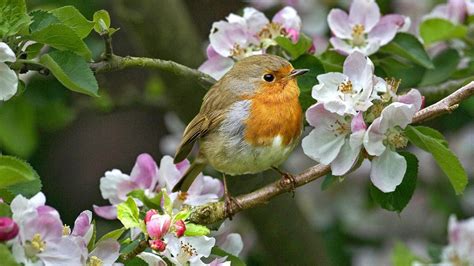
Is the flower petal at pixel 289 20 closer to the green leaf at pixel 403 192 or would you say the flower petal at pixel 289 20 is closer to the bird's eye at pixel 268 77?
the bird's eye at pixel 268 77

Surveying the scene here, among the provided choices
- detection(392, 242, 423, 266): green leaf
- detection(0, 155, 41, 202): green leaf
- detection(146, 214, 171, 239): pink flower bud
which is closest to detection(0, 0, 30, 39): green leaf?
detection(0, 155, 41, 202): green leaf

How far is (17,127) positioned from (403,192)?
139 cm

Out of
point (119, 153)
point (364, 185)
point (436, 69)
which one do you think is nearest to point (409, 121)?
point (436, 69)

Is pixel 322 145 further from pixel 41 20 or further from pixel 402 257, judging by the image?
pixel 402 257

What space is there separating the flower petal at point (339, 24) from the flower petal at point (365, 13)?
15mm

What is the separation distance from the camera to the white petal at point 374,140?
5.93 ft

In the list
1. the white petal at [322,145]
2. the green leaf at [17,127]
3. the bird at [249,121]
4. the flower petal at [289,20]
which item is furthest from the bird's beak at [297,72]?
the green leaf at [17,127]

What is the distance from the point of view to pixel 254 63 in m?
2.21

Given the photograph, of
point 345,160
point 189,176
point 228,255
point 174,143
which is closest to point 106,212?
point 189,176

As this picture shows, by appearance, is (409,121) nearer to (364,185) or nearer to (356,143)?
(356,143)

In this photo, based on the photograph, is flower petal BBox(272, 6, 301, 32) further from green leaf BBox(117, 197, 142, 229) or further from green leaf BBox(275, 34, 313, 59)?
green leaf BBox(117, 197, 142, 229)

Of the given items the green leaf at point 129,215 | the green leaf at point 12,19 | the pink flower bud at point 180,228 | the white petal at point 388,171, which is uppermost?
the green leaf at point 12,19

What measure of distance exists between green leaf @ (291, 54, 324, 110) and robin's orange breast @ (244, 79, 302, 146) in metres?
0.02

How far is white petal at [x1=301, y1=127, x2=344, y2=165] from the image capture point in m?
1.88
